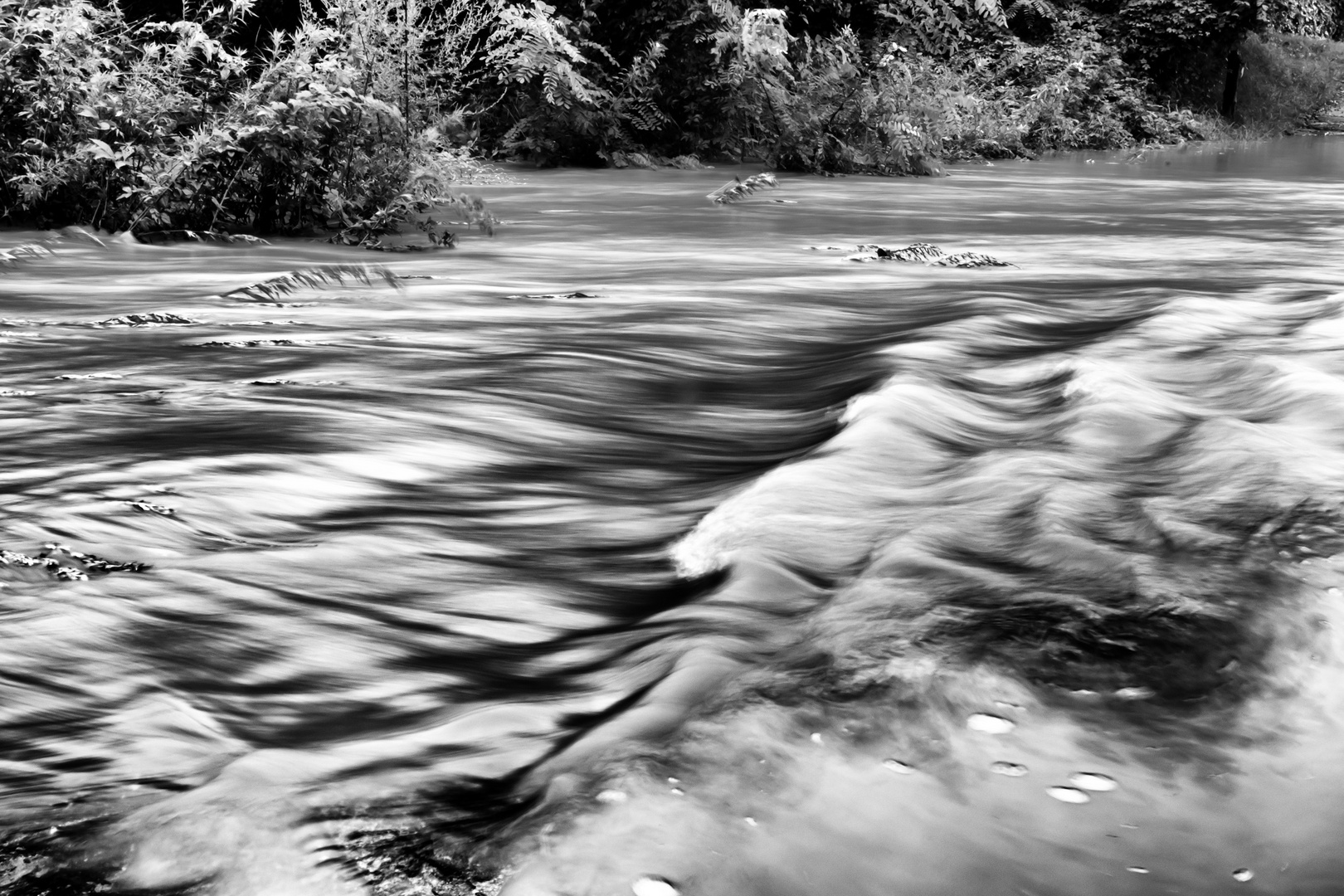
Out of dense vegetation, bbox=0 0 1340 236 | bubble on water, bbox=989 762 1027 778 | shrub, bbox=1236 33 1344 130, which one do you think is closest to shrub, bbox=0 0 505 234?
dense vegetation, bbox=0 0 1340 236

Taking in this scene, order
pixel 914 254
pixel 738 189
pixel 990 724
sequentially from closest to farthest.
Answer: pixel 990 724 < pixel 914 254 < pixel 738 189

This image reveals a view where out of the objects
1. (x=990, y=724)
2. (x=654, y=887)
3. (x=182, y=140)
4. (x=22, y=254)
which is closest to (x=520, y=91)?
(x=182, y=140)

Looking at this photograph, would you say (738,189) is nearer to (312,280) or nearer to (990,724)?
(312,280)

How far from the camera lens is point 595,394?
170 inches

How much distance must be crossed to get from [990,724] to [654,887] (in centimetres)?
60

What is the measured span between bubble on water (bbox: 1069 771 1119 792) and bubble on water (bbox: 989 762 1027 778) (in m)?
0.06

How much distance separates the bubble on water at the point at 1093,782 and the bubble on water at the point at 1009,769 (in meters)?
0.06

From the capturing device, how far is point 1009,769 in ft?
5.87

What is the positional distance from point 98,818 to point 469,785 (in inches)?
17.1

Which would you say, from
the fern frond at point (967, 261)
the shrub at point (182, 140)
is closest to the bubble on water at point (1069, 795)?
the fern frond at point (967, 261)

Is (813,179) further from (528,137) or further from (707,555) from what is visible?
(707,555)

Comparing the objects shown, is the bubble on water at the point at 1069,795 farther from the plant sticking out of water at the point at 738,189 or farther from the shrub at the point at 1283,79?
Result: the shrub at the point at 1283,79

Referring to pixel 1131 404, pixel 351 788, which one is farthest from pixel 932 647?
pixel 1131 404

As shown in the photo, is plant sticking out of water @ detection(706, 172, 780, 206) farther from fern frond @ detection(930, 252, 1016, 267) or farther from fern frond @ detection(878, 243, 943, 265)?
fern frond @ detection(930, 252, 1016, 267)
